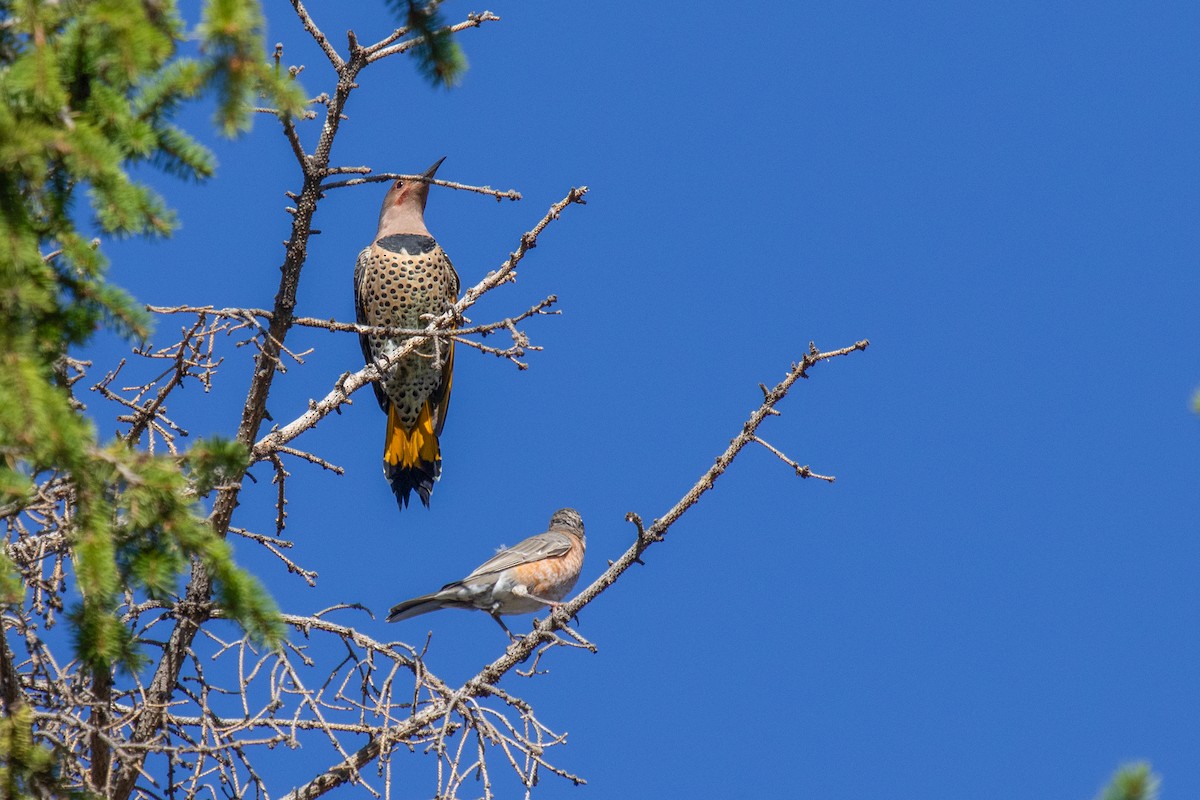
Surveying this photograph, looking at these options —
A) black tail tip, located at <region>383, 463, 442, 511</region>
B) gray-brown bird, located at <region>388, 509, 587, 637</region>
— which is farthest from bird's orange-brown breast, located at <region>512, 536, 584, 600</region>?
black tail tip, located at <region>383, 463, 442, 511</region>

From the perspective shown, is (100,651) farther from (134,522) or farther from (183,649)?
(183,649)

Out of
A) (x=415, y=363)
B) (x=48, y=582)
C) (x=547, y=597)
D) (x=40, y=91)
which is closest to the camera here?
(x=40, y=91)

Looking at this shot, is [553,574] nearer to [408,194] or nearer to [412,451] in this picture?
[412,451]

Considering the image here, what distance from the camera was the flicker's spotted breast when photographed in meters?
8.46

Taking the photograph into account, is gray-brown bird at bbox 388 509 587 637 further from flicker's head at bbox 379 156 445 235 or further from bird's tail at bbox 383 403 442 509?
flicker's head at bbox 379 156 445 235

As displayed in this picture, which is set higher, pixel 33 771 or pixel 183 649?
pixel 183 649

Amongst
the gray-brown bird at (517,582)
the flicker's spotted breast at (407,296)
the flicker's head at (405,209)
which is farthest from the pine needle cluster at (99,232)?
the flicker's head at (405,209)

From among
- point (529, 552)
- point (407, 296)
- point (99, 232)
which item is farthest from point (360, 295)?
point (99, 232)

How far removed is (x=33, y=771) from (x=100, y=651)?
355mm

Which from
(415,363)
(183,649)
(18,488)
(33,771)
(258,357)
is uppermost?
(415,363)

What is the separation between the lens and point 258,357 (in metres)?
5.11

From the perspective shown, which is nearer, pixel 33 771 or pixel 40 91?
pixel 40 91

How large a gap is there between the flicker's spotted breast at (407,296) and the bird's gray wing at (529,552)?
1206mm

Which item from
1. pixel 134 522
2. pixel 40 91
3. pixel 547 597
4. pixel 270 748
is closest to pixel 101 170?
pixel 40 91
